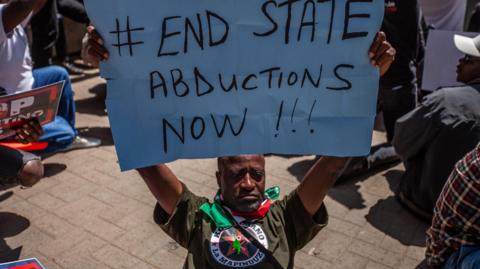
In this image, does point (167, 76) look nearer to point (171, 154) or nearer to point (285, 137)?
point (171, 154)

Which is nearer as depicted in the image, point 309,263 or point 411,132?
point 309,263

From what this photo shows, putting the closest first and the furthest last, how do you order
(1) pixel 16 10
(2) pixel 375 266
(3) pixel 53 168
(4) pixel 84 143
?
(1) pixel 16 10, (2) pixel 375 266, (3) pixel 53 168, (4) pixel 84 143

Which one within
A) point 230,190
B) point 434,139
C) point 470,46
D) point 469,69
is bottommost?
point 434,139

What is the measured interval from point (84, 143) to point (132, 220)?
1.47 metres

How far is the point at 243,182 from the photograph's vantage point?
2.08m

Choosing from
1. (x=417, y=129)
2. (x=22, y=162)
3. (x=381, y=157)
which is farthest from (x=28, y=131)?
(x=381, y=157)

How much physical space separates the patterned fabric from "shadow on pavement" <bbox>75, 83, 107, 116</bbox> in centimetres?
406

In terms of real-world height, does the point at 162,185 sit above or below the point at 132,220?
above

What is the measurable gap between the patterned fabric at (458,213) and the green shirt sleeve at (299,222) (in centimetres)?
72

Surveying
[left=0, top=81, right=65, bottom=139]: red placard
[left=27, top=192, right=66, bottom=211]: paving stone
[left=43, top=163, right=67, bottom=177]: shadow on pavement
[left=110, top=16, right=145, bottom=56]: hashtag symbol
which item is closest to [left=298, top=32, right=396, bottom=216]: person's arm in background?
[left=110, top=16, right=145, bottom=56]: hashtag symbol

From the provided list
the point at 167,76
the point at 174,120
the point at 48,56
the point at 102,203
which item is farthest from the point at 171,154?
the point at 48,56

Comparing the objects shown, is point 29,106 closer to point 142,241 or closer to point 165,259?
point 142,241

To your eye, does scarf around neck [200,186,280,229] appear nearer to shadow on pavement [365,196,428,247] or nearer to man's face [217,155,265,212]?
man's face [217,155,265,212]

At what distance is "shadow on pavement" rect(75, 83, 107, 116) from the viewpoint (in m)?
5.81
